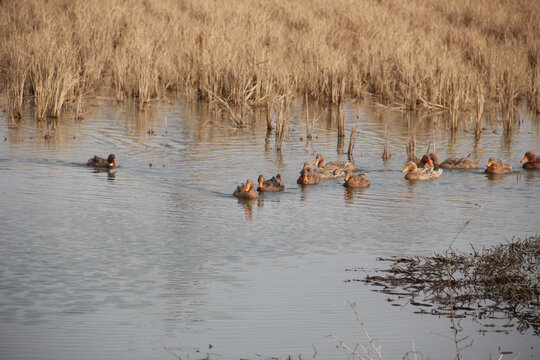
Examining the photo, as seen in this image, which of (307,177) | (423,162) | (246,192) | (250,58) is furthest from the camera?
(250,58)

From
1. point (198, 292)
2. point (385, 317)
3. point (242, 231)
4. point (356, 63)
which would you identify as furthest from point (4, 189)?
point (356, 63)

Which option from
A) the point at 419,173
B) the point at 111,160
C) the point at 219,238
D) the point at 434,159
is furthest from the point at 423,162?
the point at 219,238

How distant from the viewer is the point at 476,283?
9008mm

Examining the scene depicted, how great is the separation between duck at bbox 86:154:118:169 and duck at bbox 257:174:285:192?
127 inches

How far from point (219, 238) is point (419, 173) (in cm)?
587

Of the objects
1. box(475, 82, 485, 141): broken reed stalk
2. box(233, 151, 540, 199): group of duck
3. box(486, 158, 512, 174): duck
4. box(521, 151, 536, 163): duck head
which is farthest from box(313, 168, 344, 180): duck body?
box(475, 82, 485, 141): broken reed stalk

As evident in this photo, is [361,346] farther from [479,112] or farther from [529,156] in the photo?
[479,112]

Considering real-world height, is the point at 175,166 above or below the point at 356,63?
below

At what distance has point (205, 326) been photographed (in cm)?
772

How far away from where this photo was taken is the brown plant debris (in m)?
8.22

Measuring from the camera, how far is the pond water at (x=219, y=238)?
24.6 feet

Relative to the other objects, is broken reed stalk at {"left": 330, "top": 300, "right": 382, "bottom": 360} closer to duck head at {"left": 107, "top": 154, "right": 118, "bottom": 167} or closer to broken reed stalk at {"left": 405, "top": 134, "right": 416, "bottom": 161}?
duck head at {"left": 107, "top": 154, "right": 118, "bottom": 167}

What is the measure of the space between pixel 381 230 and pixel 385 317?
3.70 m

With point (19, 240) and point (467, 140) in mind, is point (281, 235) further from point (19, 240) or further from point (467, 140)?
point (467, 140)
